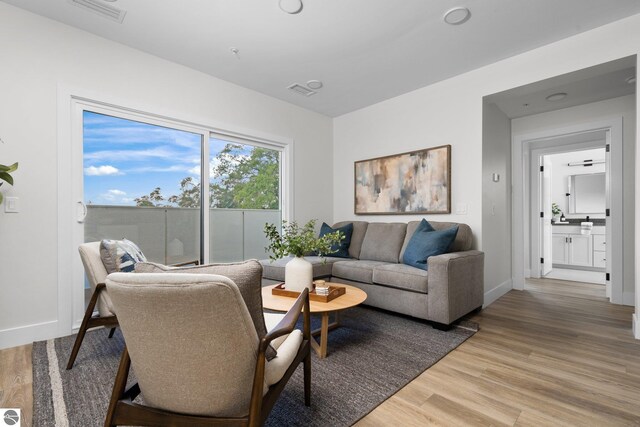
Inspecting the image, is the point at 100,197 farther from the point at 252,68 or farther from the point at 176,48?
the point at 252,68

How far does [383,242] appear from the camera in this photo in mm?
3744

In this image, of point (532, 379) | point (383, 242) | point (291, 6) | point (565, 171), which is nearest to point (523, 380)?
point (532, 379)

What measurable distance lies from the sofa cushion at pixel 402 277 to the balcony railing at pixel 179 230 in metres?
1.75

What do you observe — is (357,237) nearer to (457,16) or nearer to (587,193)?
(457,16)

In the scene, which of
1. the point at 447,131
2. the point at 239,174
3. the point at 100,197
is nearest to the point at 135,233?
the point at 100,197

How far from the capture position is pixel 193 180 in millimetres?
3449

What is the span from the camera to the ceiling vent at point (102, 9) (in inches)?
89.3

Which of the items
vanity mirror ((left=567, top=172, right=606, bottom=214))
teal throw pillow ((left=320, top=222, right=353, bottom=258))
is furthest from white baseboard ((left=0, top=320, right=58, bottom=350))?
vanity mirror ((left=567, top=172, right=606, bottom=214))

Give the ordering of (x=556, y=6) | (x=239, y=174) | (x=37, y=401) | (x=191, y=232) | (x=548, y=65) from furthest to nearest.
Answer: (x=239, y=174), (x=191, y=232), (x=548, y=65), (x=556, y=6), (x=37, y=401)

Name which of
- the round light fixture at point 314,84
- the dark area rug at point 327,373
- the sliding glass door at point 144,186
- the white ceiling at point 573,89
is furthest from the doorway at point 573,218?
the sliding glass door at point 144,186

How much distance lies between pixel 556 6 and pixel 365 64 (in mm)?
1601

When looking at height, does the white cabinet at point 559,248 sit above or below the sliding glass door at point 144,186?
below

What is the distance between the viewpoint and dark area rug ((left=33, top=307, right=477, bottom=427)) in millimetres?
1518

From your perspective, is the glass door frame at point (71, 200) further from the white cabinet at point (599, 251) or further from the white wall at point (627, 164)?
the white cabinet at point (599, 251)
